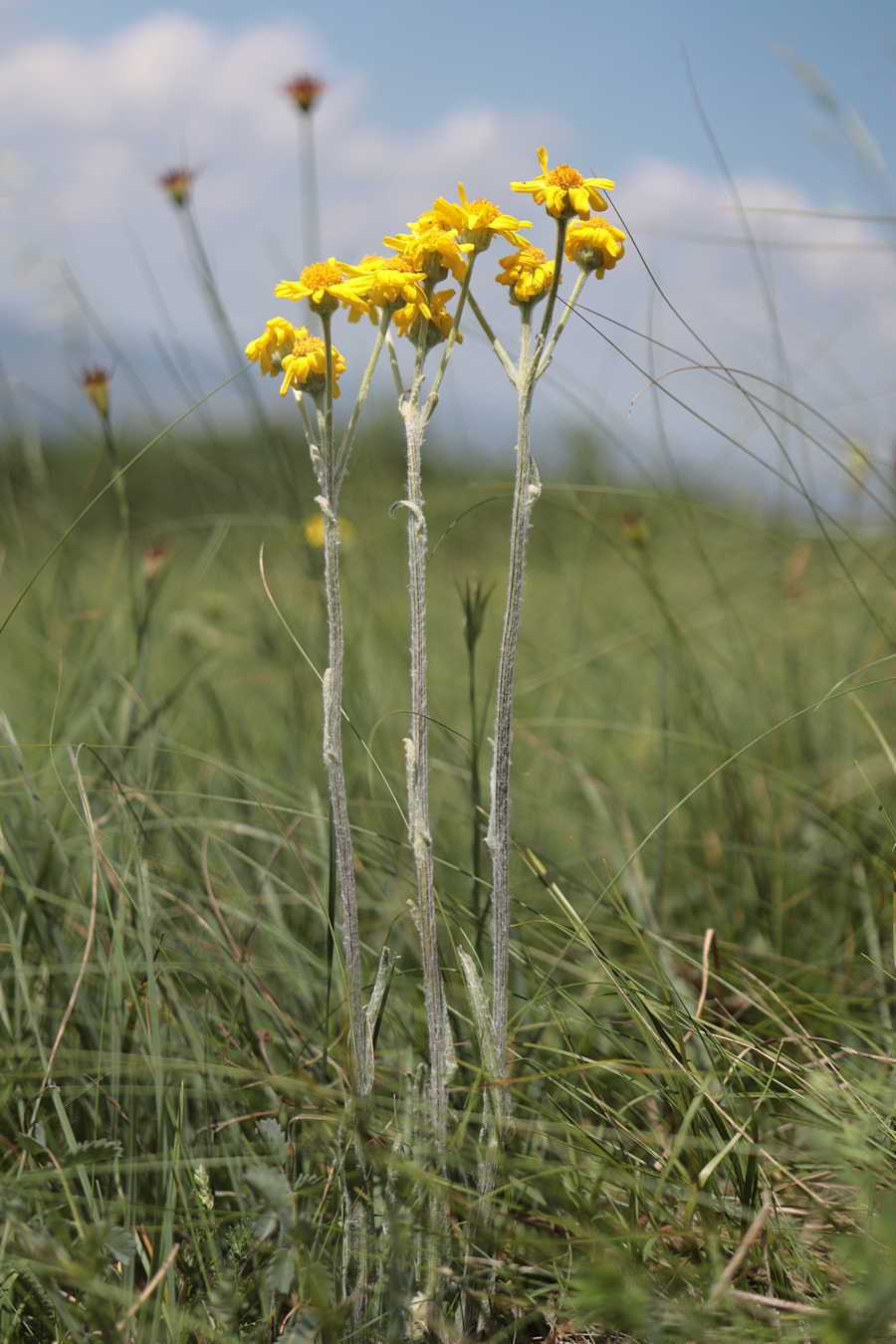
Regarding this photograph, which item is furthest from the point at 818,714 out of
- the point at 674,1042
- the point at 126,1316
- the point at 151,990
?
the point at 126,1316

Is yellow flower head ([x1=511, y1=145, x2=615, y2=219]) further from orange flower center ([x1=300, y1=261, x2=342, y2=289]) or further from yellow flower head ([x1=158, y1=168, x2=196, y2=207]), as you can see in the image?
yellow flower head ([x1=158, y1=168, x2=196, y2=207])

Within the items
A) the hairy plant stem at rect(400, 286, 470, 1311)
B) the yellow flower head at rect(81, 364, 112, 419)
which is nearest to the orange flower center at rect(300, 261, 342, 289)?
the hairy plant stem at rect(400, 286, 470, 1311)

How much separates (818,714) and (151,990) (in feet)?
6.73

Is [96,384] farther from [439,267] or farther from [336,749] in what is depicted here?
[336,749]

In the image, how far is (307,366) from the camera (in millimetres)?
883

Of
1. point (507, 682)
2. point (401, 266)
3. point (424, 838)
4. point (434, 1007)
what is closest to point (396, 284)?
point (401, 266)

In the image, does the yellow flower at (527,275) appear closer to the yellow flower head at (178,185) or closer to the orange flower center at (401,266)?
the orange flower center at (401,266)

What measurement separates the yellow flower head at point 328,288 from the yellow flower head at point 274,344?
3 cm

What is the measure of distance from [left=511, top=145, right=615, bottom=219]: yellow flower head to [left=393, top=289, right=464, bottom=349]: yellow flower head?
0.13m

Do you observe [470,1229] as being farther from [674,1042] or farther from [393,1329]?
[674,1042]

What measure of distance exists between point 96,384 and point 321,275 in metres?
0.98

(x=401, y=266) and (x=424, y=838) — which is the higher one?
(x=401, y=266)

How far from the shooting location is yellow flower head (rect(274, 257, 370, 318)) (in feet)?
2.85

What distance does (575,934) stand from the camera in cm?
108
